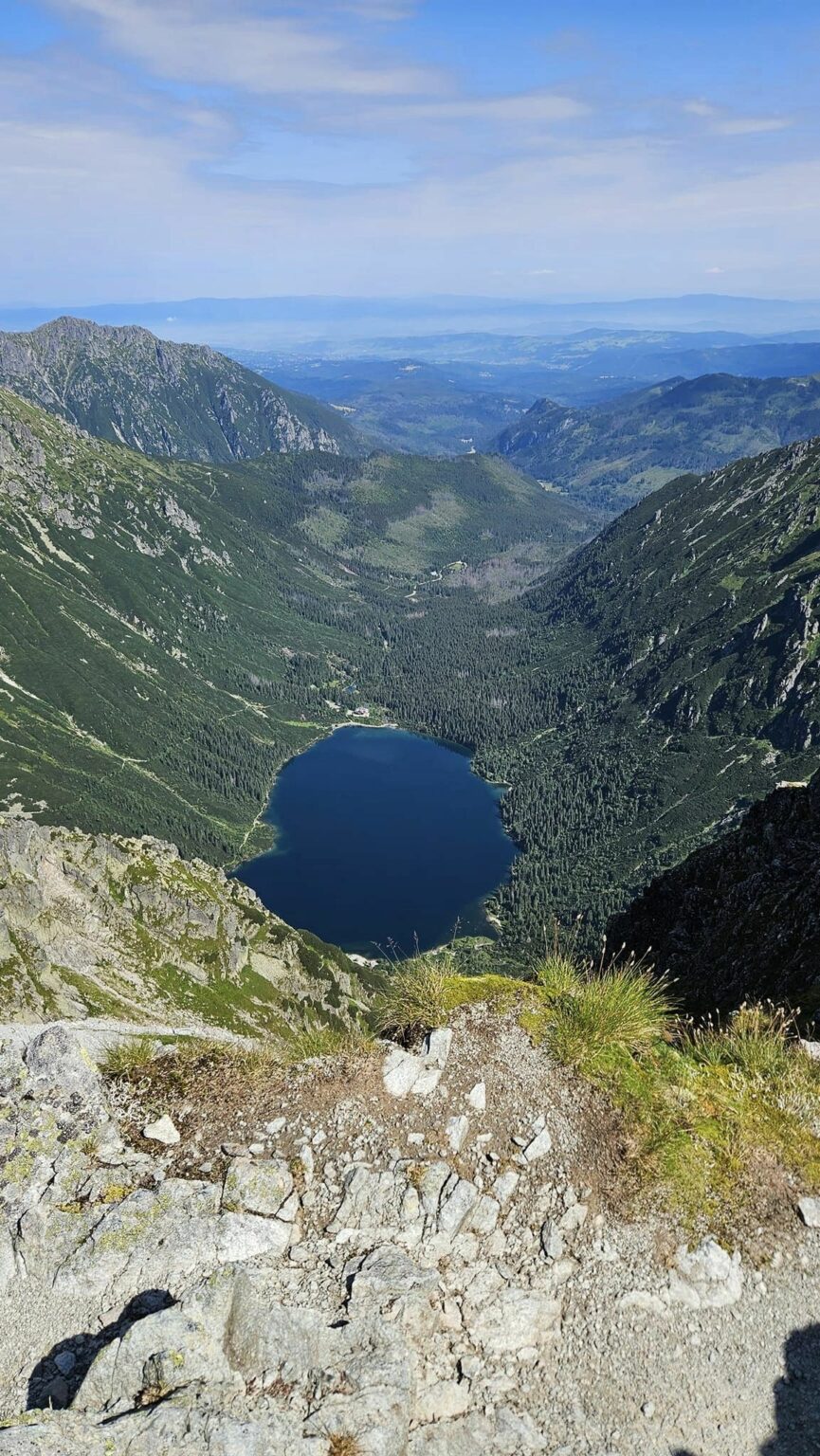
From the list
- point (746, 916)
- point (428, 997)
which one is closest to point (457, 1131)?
point (428, 997)

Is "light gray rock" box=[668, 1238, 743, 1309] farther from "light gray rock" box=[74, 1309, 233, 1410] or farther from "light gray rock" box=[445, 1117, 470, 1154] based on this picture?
"light gray rock" box=[74, 1309, 233, 1410]

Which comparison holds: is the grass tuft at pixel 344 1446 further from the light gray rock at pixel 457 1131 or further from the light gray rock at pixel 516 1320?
the light gray rock at pixel 457 1131

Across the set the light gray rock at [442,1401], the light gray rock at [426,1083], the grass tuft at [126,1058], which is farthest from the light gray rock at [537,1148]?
the grass tuft at [126,1058]

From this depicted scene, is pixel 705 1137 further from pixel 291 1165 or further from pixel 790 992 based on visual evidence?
pixel 790 992

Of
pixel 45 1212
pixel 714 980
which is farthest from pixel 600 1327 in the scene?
pixel 714 980

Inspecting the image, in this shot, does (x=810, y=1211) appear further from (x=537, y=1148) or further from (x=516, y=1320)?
(x=516, y=1320)

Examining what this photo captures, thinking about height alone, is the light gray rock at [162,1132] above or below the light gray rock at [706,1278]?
below
